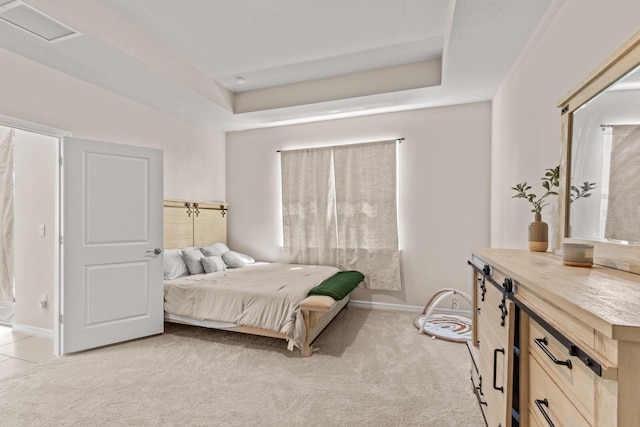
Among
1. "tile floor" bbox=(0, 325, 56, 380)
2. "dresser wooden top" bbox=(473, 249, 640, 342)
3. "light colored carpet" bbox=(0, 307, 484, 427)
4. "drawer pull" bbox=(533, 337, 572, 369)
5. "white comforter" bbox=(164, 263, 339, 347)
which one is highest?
"dresser wooden top" bbox=(473, 249, 640, 342)

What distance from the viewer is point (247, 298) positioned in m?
2.96

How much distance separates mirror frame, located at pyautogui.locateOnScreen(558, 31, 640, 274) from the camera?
1110 mm

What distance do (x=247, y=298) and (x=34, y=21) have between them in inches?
108

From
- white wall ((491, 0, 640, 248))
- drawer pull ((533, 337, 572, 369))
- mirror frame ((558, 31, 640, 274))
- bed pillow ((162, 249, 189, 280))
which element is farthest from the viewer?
bed pillow ((162, 249, 189, 280))

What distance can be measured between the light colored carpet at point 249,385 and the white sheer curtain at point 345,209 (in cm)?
124

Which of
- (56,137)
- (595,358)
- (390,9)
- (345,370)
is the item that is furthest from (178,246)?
(595,358)

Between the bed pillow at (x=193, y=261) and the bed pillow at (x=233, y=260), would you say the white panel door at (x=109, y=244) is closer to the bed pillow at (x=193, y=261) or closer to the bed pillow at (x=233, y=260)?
the bed pillow at (x=193, y=261)

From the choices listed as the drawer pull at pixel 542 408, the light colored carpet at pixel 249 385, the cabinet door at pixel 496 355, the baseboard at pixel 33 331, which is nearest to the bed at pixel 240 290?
the light colored carpet at pixel 249 385

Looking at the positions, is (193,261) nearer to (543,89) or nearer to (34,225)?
(34,225)

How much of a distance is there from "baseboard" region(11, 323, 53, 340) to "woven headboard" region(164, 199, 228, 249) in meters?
1.43

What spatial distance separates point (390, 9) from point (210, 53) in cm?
184

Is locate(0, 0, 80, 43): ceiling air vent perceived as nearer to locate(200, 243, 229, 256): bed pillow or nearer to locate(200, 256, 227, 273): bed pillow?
locate(200, 256, 227, 273): bed pillow

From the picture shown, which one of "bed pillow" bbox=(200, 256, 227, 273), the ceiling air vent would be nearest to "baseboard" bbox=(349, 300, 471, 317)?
"bed pillow" bbox=(200, 256, 227, 273)

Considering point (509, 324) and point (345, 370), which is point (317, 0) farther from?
point (345, 370)
